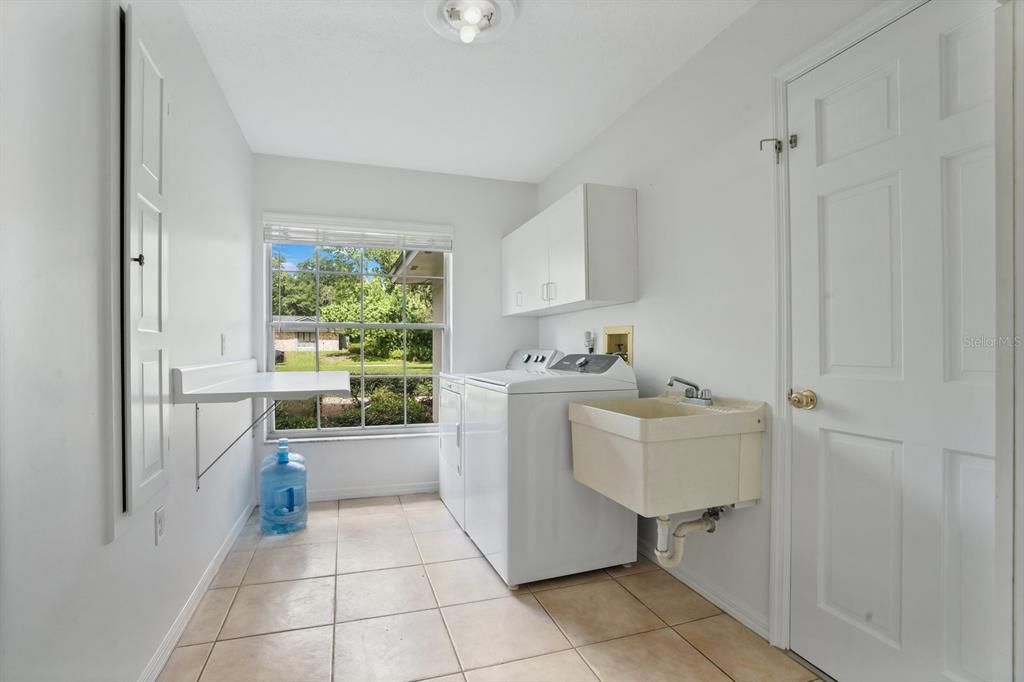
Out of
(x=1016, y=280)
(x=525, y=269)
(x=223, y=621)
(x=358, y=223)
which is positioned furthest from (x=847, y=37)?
(x=223, y=621)

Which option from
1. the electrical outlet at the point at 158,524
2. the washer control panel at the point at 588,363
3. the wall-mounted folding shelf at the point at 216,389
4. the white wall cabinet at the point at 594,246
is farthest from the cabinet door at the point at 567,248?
the electrical outlet at the point at 158,524

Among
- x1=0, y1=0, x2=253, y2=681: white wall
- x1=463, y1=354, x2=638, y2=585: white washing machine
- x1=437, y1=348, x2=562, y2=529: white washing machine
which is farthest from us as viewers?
x1=437, y1=348, x2=562, y2=529: white washing machine

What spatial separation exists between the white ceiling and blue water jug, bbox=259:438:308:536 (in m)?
1.99

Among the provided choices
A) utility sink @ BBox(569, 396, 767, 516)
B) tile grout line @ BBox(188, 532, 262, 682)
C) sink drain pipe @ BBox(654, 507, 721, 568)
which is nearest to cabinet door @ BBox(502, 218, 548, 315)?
utility sink @ BBox(569, 396, 767, 516)

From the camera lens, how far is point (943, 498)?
136 centimetres

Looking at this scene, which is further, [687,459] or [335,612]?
[335,612]

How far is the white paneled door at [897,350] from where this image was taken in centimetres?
129

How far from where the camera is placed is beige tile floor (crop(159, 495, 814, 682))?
1731mm

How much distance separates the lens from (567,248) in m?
2.83

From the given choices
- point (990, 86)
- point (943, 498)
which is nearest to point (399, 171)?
point (990, 86)

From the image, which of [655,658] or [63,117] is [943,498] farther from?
[63,117]

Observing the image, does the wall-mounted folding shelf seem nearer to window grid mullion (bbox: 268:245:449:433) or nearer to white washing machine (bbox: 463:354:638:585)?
white washing machine (bbox: 463:354:638:585)

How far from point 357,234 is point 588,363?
1.99 metres

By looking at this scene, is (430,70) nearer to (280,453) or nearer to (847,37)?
(847,37)
